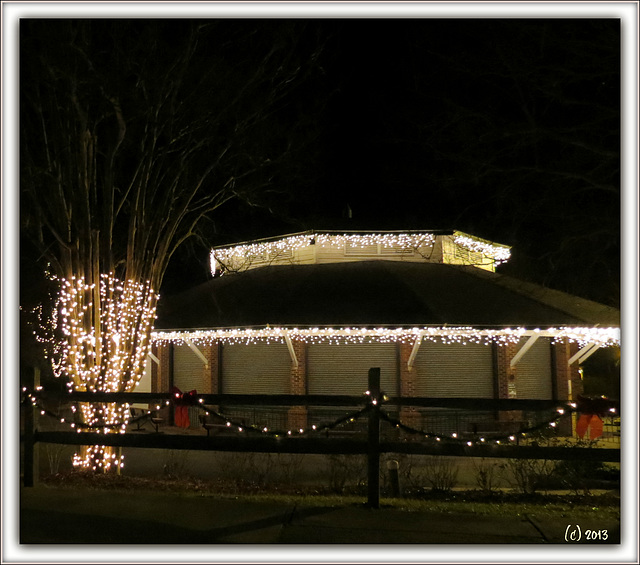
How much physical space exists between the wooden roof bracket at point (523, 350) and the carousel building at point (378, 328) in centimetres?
5

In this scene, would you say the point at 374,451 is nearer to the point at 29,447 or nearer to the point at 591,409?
the point at 591,409

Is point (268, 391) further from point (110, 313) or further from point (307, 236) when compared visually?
point (110, 313)

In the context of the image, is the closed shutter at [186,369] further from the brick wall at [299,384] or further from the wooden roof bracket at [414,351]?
the wooden roof bracket at [414,351]

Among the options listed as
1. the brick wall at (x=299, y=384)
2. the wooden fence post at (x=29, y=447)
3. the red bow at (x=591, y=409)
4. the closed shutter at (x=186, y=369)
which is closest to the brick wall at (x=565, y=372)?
the brick wall at (x=299, y=384)

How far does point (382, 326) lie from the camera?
18891 mm

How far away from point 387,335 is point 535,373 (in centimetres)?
607

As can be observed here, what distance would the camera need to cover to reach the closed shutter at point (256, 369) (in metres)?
22.1

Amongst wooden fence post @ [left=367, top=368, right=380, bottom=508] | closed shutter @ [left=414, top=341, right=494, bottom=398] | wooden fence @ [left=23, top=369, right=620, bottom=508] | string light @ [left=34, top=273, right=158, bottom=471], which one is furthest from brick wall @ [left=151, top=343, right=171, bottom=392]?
wooden fence post @ [left=367, top=368, right=380, bottom=508]

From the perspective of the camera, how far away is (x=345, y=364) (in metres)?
21.6

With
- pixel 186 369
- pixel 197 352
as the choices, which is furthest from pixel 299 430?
pixel 186 369

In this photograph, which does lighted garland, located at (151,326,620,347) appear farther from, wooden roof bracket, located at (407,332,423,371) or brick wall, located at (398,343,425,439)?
brick wall, located at (398,343,425,439)

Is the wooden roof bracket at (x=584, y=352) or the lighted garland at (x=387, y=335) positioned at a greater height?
the lighted garland at (x=387, y=335)

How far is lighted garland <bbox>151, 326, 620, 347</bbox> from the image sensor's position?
61.9 ft

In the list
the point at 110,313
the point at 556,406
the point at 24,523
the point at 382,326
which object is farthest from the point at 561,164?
the point at 24,523
